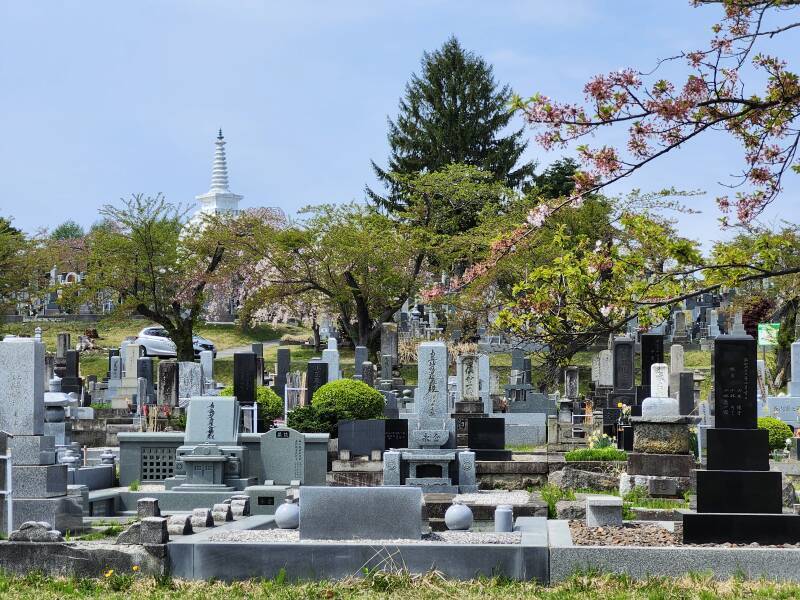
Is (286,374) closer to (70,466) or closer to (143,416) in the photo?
(143,416)

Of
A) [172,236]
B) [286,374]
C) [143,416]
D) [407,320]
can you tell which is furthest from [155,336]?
[143,416]

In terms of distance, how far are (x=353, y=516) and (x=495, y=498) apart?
19.8 feet

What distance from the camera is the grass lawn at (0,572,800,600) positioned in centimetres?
988

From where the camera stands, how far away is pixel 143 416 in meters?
27.4

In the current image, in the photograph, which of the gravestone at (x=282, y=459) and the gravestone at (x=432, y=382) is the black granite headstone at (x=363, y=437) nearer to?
the gravestone at (x=432, y=382)

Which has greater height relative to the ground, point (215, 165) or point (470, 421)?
point (215, 165)

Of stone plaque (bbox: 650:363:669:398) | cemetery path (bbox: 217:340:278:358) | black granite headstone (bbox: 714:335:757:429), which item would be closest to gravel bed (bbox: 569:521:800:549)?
black granite headstone (bbox: 714:335:757:429)

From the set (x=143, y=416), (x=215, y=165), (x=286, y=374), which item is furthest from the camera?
(x=215, y=165)

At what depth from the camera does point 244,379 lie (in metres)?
24.6

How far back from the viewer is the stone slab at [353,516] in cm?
1101

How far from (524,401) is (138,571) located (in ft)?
67.8

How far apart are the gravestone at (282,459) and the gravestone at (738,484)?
7.92 metres

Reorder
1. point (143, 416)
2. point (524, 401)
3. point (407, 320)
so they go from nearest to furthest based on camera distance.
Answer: point (143, 416), point (524, 401), point (407, 320)

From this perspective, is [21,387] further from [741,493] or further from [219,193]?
[219,193]
